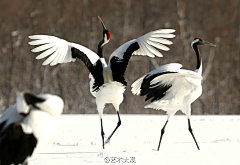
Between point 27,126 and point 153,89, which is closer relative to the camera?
point 27,126

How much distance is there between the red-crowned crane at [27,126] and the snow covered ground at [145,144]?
101 centimetres

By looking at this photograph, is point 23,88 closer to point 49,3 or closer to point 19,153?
point 49,3

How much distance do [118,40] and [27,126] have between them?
40.8ft

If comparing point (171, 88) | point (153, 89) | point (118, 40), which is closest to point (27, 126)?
point (153, 89)

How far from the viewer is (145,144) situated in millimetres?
6496

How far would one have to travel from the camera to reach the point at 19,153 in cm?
389

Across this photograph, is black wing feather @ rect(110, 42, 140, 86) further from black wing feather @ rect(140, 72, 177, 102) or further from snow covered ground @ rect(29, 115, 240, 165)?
snow covered ground @ rect(29, 115, 240, 165)

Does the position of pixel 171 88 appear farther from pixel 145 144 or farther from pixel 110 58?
pixel 110 58

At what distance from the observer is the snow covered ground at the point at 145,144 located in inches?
199

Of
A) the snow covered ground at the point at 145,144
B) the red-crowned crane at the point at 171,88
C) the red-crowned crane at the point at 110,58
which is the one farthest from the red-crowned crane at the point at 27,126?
the red-crowned crane at the point at 110,58

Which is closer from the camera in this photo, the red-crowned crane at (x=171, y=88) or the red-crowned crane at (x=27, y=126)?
the red-crowned crane at (x=27, y=126)

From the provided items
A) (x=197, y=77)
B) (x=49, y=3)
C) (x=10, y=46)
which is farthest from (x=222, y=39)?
(x=197, y=77)

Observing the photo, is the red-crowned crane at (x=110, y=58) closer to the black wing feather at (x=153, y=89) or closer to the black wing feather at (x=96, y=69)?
the black wing feather at (x=96, y=69)

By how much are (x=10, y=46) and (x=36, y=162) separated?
11.1 metres
